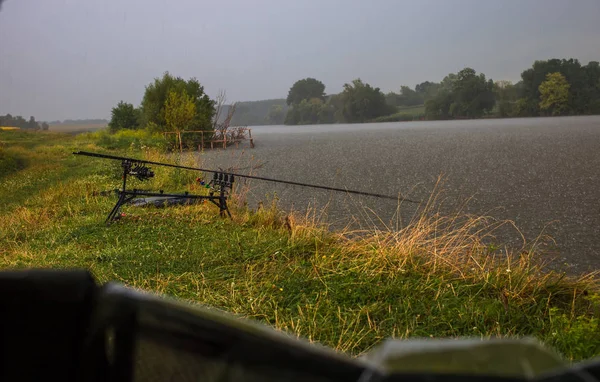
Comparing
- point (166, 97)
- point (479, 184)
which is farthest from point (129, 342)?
point (166, 97)

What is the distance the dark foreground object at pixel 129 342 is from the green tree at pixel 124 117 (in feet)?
78.4

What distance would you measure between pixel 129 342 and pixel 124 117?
24.7 m

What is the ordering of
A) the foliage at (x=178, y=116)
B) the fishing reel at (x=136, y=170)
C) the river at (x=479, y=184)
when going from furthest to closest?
the foliage at (x=178, y=116), the river at (x=479, y=184), the fishing reel at (x=136, y=170)

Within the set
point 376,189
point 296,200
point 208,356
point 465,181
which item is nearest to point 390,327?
point 208,356

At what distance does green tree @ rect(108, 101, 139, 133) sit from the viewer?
2291 cm

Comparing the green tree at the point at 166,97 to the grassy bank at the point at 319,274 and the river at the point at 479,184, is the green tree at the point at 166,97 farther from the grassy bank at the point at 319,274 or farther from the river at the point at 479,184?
the grassy bank at the point at 319,274

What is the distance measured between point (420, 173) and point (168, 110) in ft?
23.3

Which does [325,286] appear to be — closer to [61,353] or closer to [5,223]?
[61,353]

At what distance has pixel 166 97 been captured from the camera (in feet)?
50.6

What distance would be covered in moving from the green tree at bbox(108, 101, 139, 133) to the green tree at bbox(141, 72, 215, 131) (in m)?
5.94

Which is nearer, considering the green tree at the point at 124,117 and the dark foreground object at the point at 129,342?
the dark foreground object at the point at 129,342

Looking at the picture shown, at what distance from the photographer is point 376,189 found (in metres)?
10.6

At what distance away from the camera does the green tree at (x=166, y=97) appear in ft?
49.7

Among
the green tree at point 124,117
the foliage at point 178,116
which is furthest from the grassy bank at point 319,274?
the green tree at point 124,117
